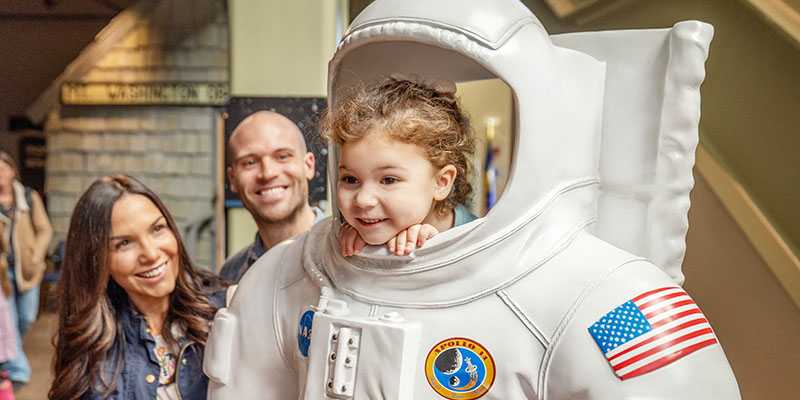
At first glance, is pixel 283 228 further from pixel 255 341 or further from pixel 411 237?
pixel 411 237

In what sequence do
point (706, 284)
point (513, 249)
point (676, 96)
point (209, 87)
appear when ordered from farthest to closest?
point (209, 87), point (706, 284), point (676, 96), point (513, 249)

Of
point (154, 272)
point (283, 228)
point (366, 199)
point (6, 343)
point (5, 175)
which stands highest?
point (5, 175)

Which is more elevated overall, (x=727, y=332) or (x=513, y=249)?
(x=513, y=249)

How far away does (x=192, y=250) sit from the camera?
11.2 feet

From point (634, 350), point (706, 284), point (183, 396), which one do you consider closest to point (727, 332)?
point (706, 284)

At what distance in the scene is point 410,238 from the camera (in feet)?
3.84

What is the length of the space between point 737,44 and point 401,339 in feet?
4.17

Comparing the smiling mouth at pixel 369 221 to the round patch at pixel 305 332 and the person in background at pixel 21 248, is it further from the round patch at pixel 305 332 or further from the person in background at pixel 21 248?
the person in background at pixel 21 248

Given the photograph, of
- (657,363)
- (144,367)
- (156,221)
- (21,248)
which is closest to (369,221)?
(657,363)

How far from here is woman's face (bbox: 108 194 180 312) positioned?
1849 mm

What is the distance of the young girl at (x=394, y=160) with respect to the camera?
114 cm

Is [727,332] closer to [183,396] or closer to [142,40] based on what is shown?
[183,396]

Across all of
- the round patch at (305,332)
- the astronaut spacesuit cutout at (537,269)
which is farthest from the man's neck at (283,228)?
the round patch at (305,332)

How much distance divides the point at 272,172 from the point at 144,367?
→ 27.9 inches
